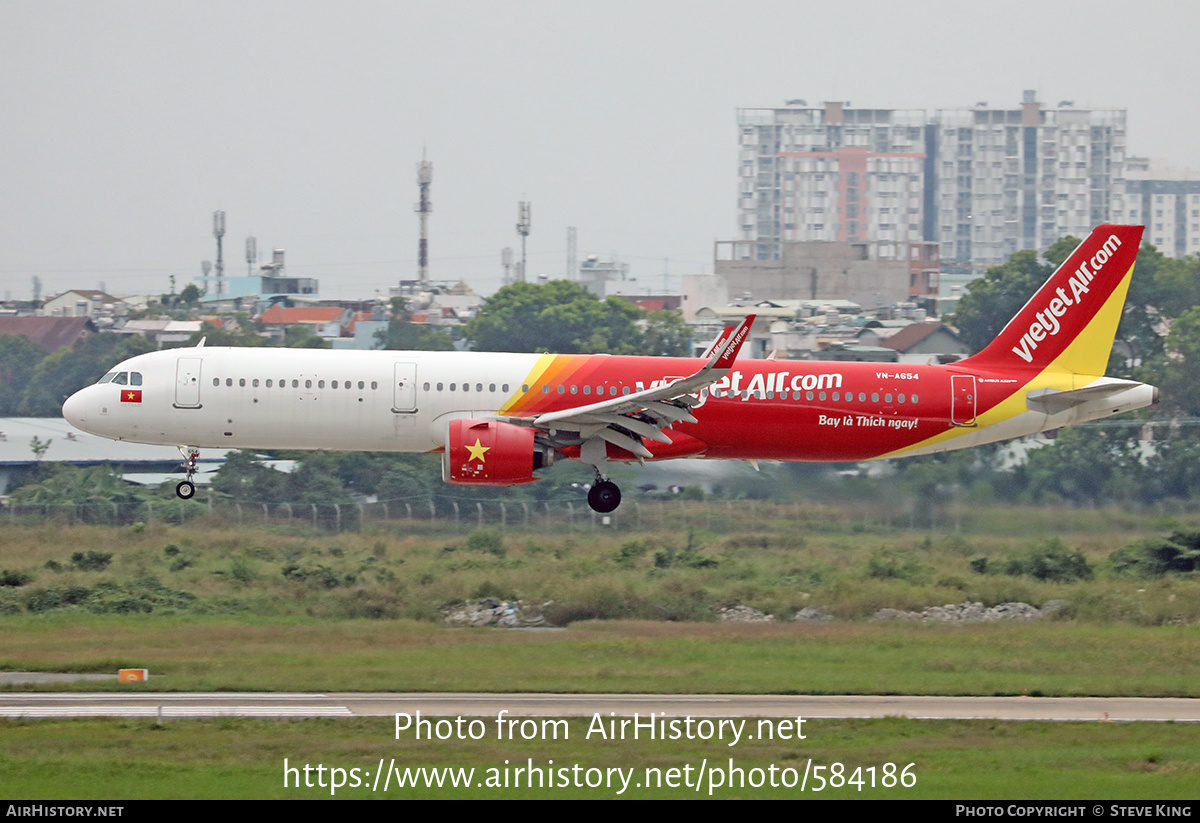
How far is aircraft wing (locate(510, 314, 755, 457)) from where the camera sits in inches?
1299

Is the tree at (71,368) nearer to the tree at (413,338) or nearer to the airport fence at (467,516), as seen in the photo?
the tree at (413,338)

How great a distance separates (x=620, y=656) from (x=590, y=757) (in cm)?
941

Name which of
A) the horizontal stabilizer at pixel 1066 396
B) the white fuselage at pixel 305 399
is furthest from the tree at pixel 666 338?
the white fuselage at pixel 305 399

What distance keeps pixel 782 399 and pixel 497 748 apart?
1489 centimetres

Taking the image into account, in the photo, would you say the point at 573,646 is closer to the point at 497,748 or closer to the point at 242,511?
the point at 497,748

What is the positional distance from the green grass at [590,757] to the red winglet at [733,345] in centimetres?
906

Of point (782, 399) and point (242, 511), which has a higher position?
point (782, 399)

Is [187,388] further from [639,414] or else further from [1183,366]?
[1183,366]

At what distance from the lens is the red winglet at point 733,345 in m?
31.7

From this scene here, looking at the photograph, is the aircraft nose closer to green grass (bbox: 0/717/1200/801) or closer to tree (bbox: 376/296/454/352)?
green grass (bbox: 0/717/1200/801)

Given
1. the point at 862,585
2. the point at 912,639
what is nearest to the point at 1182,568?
the point at 862,585

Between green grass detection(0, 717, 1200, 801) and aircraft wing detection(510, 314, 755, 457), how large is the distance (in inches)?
371

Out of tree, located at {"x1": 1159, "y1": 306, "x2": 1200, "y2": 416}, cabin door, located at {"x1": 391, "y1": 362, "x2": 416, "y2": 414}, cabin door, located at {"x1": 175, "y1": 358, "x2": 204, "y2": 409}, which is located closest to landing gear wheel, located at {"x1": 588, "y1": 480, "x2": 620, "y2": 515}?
cabin door, located at {"x1": 391, "y1": 362, "x2": 416, "y2": 414}
